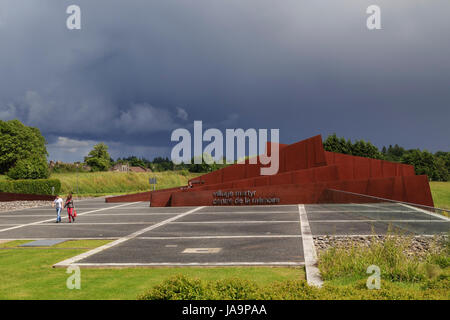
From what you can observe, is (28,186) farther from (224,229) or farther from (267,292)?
(267,292)

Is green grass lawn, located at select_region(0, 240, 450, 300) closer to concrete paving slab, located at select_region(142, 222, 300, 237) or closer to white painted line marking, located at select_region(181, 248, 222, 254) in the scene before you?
white painted line marking, located at select_region(181, 248, 222, 254)

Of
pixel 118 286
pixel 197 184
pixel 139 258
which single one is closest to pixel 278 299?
pixel 118 286

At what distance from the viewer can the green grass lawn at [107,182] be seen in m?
56.3

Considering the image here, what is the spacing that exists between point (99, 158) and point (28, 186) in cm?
6625

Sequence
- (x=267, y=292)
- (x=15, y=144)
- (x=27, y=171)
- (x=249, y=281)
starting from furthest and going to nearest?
(x=15, y=144) → (x=27, y=171) → (x=249, y=281) → (x=267, y=292)

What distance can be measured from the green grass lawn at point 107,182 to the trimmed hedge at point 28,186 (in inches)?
236

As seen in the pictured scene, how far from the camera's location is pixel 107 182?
204 feet

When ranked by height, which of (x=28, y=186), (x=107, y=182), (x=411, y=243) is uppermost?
(x=107, y=182)

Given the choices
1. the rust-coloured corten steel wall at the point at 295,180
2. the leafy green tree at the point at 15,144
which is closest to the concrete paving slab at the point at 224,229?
the rust-coloured corten steel wall at the point at 295,180

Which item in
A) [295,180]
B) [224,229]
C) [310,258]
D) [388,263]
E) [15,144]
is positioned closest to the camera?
[388,263]

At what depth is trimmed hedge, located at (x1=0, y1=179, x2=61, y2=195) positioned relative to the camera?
4472 centimetres

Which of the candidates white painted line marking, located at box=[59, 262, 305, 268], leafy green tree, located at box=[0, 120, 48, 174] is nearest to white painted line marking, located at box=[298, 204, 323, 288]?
white painted line marking, located at box=[59, 262, 305, 268]

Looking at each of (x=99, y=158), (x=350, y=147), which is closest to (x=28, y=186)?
(x=350, y=147)

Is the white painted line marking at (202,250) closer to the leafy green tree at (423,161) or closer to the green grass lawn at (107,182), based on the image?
the green grass lawn at (107,182)
